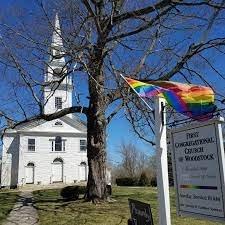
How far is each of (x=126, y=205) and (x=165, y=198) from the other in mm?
9553

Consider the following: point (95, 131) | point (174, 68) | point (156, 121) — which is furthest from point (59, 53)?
point (156, 121)

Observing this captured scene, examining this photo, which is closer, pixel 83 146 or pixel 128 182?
pixel 128 182

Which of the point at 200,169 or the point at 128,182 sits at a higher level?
the point at 128,182

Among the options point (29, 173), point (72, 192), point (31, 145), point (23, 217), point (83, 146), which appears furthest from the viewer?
point (83, 146)

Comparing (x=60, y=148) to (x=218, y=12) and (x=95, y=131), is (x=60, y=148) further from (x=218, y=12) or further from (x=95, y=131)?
(x=218, y=12)

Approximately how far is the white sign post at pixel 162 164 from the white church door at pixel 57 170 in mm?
44528

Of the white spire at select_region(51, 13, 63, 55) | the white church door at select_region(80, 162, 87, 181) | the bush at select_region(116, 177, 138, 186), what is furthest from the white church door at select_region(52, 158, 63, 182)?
the white spire at select_region(51, 13, 63, 55)

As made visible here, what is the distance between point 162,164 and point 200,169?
1.16 meters

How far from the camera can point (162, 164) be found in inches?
268

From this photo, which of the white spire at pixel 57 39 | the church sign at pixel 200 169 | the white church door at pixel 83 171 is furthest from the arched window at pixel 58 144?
the church sign at pixel 200 169

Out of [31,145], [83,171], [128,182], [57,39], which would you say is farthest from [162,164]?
[31,145]

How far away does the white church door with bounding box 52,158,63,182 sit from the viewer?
50.5 metres

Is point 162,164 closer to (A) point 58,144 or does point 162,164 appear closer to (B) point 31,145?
(B) point 31,145

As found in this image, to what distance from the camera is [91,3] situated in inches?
613
